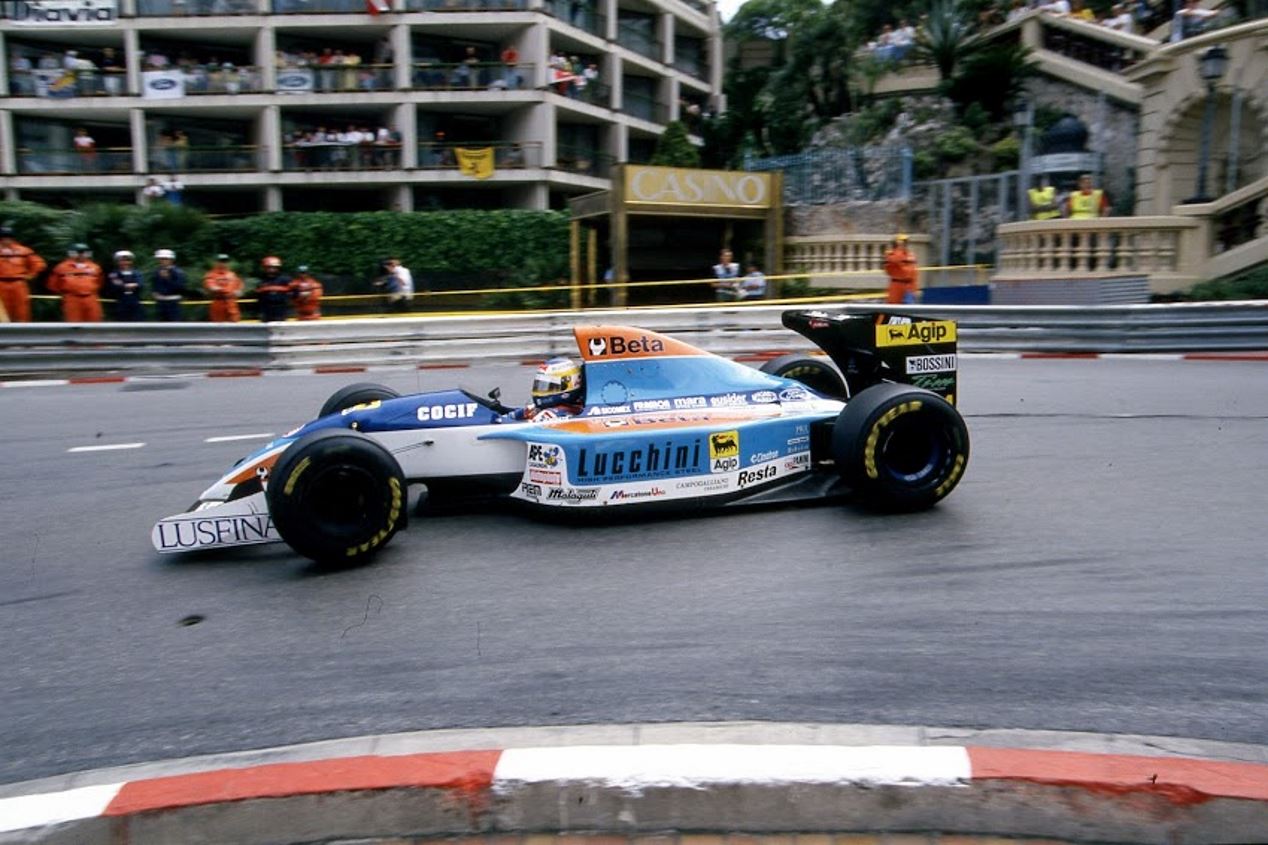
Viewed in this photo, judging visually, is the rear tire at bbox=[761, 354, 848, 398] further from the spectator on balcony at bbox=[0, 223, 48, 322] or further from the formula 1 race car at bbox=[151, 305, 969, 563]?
the spectator on balcony at bbox=[0, 223, 48, 322]

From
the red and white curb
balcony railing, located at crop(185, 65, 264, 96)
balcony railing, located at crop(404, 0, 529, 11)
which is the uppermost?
balcony railing, located at crop(404, 0, 529, 11)

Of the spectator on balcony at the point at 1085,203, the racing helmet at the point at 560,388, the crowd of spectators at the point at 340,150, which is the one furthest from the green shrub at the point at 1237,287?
the crowd of spectators at the point at 340,150

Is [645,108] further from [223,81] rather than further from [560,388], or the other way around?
[560,388]

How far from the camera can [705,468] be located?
6.10m

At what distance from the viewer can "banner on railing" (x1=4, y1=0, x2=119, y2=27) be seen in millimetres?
32438

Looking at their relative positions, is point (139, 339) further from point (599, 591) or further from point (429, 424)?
point (599, 591)

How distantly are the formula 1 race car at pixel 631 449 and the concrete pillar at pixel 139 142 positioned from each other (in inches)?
1231

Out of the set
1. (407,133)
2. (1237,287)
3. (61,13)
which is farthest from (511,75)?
(1237,287)

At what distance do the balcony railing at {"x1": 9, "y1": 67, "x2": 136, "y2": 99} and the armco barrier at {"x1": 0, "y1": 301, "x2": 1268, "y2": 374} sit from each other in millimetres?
23159

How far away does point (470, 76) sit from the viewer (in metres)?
34.3

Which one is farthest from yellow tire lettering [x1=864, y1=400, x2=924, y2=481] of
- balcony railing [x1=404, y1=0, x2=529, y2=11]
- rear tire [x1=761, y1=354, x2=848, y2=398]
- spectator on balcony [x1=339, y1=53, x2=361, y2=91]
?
balcony railing [x1=404, y1=0, x2=529, y2=11]

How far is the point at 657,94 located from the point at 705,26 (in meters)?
6.00

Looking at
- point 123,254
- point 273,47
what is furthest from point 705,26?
point 123,254

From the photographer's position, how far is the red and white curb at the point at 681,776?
3127 millimetres
